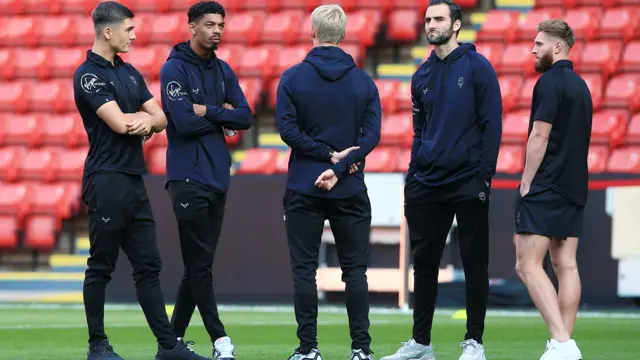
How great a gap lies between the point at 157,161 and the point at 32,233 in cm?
158

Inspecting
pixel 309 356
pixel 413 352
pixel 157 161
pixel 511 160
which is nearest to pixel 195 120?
pixel 309 356

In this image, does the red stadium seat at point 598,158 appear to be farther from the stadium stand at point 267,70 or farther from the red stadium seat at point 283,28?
the red stadium seat at point 283,28

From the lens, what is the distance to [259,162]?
41.9ft

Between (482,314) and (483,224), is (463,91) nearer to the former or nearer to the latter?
(483,224)

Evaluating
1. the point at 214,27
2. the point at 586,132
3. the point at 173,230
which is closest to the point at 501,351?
the point at 586,132

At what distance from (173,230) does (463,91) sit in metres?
5.35

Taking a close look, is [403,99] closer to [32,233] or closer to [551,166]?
[32,233]

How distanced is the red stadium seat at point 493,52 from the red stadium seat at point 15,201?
5.53 metres

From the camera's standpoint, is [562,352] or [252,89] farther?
[252,89]

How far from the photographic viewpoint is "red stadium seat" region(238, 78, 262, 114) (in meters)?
13.6

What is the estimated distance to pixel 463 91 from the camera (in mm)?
6160

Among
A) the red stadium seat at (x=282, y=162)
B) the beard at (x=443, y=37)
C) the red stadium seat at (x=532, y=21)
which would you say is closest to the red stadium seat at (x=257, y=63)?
the red stadium seat at (x=282, y=162)

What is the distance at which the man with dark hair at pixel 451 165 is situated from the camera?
20.2 ft

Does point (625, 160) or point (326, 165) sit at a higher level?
point (326, 165)
